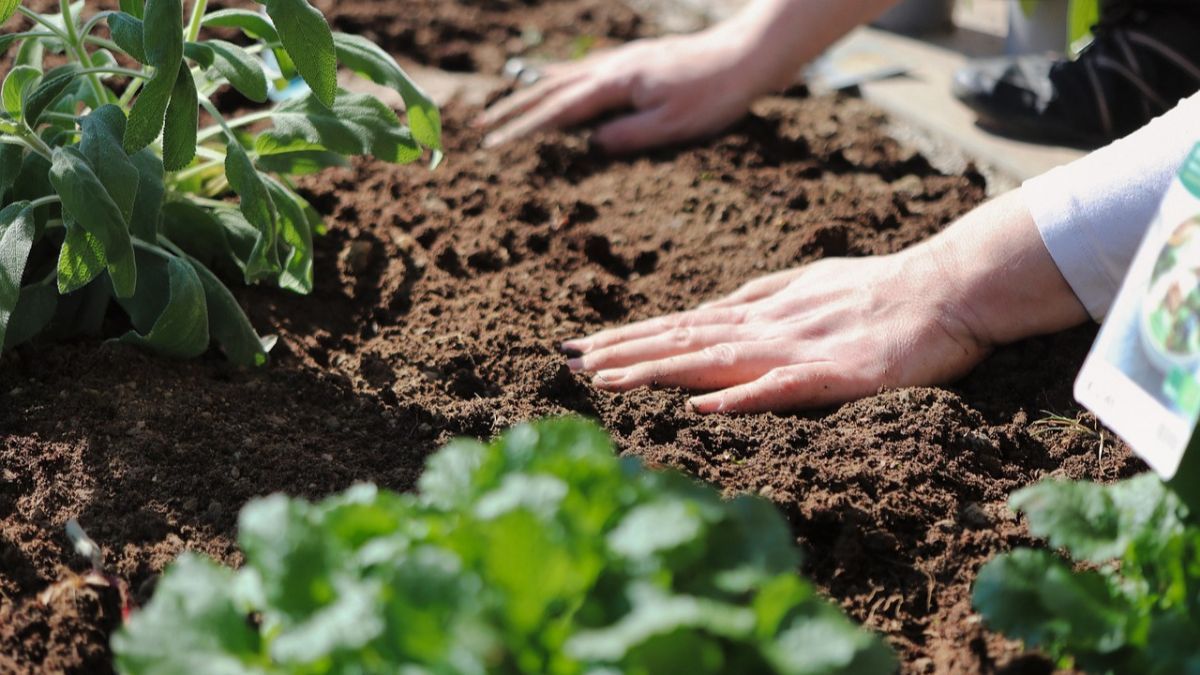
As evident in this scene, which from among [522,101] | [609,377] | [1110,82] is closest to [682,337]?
[609,377]

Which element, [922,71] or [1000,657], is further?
[922,71]

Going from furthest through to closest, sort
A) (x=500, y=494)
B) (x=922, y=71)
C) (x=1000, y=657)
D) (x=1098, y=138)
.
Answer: (x=922, y=71)
(x=1098, y=138)
(x=1000, y=657)
(x=500, y=494)

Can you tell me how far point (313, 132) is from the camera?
2.04 metres

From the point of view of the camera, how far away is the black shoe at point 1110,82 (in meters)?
3.04

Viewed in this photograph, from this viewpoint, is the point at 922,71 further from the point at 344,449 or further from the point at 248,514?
the point at 248,514

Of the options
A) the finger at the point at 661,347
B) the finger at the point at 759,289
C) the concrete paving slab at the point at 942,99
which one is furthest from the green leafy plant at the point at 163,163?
the concrete paving slab at the point at 942,99

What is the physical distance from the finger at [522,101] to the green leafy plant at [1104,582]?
225cm

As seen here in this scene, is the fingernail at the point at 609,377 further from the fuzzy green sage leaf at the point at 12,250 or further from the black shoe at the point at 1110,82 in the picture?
the black shoe at the point at 1110,82

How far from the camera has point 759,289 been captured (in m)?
2.27

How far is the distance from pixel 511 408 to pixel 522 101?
1.53 meters

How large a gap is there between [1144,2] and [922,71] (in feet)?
2.18

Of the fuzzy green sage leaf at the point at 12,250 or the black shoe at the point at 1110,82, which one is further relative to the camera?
the black shoe at the point at 1110,82

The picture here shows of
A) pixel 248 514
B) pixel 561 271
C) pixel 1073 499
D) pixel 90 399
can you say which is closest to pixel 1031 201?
pixel 1073 499

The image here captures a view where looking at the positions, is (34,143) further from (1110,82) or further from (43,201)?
(1110,82)
